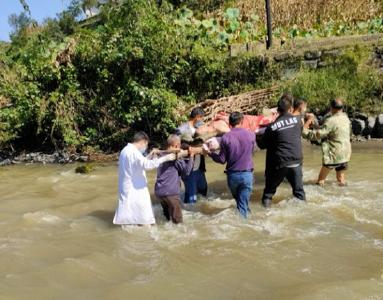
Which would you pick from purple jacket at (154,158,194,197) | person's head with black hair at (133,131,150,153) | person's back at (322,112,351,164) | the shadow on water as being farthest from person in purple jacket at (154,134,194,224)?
person's back at (322,112,351,164)

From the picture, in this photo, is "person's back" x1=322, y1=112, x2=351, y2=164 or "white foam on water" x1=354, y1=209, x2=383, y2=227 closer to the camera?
"white foam on water" x1=354, y1=209, x2=383, y2=227

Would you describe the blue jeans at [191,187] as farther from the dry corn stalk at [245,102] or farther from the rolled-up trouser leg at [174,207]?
the dry corn stalk at [245,102]

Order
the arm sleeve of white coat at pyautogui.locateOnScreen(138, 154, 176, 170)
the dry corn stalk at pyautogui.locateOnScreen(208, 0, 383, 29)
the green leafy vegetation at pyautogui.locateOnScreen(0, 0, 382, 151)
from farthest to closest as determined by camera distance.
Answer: the dry corn stalk at pyautogui.locateOnScreen(208, 0, 383, 29) < the green leafy vegetation at pyautogui.locateOnScreen(0, 0, 382, 151) < the arm sleeve of white coat at pyautogui.locateOnScreen(138, 154, 176, 170)

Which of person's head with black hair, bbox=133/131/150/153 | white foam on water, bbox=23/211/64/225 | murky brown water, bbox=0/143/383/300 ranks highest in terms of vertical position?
person's head with black hair, bbox=133/131/150/153

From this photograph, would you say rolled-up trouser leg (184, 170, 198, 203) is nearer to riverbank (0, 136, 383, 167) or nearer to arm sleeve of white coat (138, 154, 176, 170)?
arm sleeve of white coat (138, 154, 176, 170)

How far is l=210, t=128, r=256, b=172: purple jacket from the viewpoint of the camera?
22.5 feet

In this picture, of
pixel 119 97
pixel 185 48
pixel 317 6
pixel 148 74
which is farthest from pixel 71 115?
pixel 317 6

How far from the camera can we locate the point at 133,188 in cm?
662

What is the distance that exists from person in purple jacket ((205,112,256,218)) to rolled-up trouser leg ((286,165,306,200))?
27.0 inches

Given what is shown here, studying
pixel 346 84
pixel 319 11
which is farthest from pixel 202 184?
pixel 319 11

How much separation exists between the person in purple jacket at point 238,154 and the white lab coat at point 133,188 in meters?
0.96

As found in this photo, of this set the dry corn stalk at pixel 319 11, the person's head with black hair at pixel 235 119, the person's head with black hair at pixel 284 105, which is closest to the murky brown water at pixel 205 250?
the person's head with black hair at pixel 235 119

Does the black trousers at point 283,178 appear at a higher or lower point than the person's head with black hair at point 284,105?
lower

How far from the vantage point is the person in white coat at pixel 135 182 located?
6.45 m
